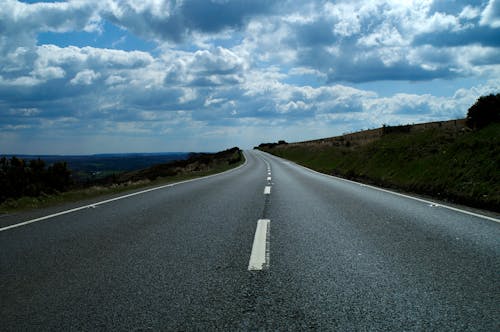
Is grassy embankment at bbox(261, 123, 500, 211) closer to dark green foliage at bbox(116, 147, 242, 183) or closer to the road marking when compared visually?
the road marking

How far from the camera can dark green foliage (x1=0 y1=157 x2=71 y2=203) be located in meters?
34.6

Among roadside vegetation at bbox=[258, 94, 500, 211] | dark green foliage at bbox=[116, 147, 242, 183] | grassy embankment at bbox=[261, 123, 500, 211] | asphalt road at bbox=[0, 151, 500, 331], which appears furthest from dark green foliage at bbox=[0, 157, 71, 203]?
asphalt road at bbox=[0, 151, 500, 331]

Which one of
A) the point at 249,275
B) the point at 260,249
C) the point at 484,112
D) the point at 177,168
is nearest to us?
the point at 249,275

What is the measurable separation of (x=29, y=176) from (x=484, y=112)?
126 feet

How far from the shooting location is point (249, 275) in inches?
163

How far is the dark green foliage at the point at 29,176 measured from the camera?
34572mm

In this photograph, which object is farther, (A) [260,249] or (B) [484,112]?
(B) [484,112]

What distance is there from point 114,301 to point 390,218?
5.92 meters

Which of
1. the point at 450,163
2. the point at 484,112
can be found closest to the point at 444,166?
the point at 450,163

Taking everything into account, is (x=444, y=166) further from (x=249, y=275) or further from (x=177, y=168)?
(x=177, y=168)

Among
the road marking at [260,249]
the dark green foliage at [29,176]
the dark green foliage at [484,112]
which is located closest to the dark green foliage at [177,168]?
the dark green foliage at [29,176]

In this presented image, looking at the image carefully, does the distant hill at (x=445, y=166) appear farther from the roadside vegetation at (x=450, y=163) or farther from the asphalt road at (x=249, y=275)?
the asphalt road at (x=249, y=275)

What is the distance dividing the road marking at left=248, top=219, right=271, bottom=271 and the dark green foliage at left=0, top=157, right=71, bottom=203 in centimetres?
2968

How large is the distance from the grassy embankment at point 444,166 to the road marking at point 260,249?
6.42m
